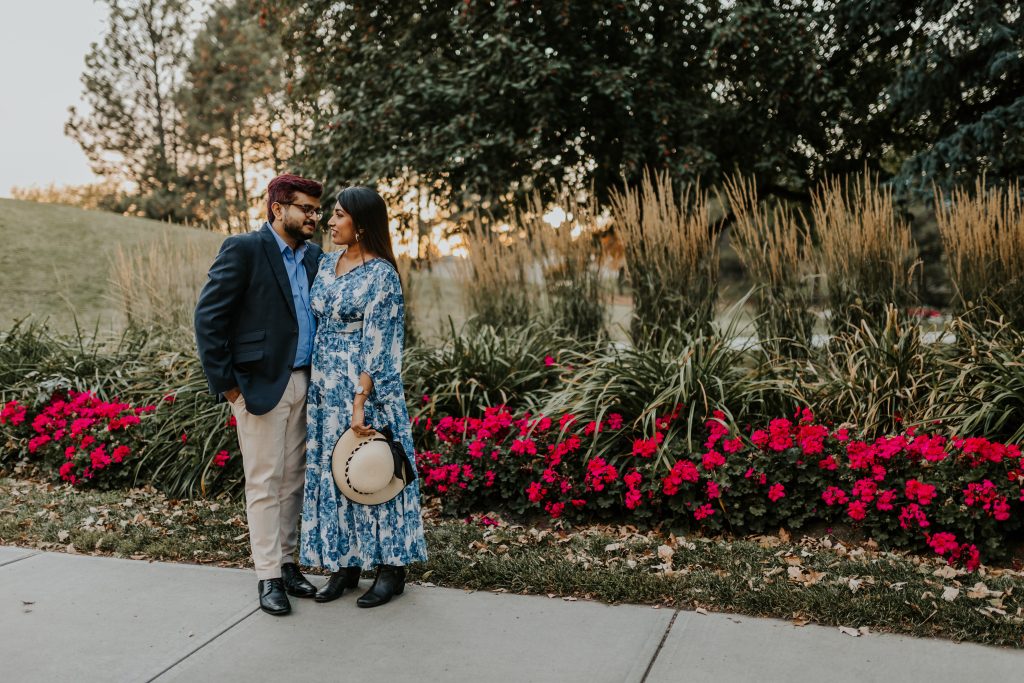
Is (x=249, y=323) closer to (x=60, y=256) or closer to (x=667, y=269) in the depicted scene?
(x=667, y=269)

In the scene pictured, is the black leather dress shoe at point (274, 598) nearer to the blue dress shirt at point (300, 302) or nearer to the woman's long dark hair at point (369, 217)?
the blue dress shirt at point (300, 302)

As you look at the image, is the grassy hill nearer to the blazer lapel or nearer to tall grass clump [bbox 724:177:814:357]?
tall grass clump [bbox 724:177:814:357]

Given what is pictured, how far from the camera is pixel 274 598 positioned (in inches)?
147

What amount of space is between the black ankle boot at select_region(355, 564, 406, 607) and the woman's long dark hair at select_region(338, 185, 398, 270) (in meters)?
1.34

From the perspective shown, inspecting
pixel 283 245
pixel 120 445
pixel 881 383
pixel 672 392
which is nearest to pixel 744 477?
pixel 672 392

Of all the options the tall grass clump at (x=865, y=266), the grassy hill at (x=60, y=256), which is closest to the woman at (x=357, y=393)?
the tall grass clump at (x=865, y=266)

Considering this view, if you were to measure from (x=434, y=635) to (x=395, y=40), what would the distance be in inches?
366

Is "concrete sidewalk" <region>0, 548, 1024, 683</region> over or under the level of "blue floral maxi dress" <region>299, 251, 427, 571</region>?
under

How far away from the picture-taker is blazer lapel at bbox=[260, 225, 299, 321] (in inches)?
151

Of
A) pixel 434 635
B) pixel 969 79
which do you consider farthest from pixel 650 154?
pixel 434 635

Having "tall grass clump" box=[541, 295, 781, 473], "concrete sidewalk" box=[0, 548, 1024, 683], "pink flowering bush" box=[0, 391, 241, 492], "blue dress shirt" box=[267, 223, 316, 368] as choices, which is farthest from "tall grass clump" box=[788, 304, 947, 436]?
"pink flowering bush" box=[0, 391, 241, 492]

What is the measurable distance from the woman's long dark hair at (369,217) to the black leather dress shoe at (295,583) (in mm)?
1449

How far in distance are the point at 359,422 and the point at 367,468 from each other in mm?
201

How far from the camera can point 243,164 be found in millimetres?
31594
